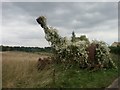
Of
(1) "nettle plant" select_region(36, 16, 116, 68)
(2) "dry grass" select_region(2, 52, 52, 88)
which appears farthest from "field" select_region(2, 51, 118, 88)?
(1) "nettle plant" select_region(36, 16, 116, 68)

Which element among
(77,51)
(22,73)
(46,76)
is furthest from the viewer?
(22,73)

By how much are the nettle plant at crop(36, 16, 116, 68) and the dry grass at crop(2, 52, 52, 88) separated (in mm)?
1971

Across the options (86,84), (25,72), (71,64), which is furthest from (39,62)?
(86,84)

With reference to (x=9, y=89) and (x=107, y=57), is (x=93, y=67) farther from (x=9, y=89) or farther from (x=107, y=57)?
(x=9, y=89)

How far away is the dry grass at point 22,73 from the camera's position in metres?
21.9

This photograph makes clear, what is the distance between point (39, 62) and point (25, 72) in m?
1.74

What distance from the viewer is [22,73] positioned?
25750 millimetres

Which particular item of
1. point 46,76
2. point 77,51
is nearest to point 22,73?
point 46,76

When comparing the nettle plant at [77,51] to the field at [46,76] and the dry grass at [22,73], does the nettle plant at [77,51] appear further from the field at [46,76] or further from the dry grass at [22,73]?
the dry grass at [22,73]

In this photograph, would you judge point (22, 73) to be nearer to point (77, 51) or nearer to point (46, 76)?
point (46, 76)

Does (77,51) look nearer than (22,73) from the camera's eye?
Yes

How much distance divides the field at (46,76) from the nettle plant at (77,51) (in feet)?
2.71

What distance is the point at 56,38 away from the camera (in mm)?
20656

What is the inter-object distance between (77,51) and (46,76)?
9.52 ft
